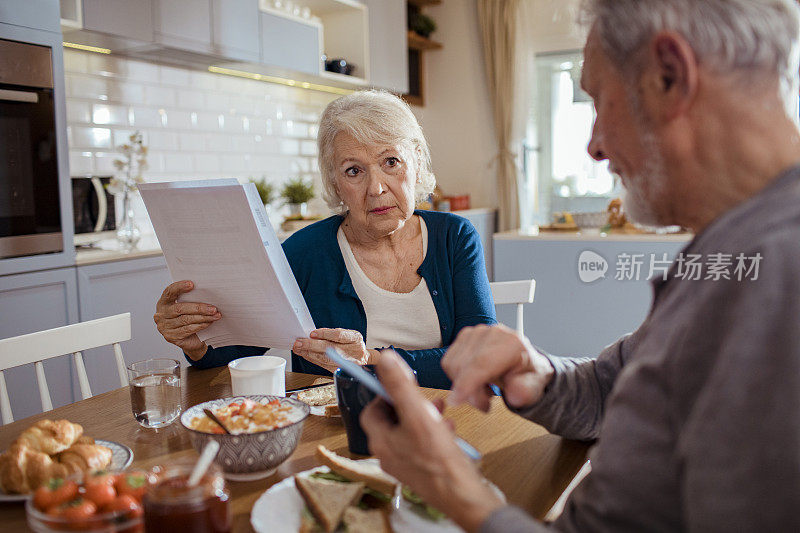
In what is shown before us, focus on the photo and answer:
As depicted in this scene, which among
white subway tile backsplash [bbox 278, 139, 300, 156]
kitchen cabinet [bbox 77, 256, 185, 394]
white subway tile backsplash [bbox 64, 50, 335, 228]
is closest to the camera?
kitchen cabinet [bbox 77, 256, 185, 394]

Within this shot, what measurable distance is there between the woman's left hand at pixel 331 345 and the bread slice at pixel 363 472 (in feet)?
1.38

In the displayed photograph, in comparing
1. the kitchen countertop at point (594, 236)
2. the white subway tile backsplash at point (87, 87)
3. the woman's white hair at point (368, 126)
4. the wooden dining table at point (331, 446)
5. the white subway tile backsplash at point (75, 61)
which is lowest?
the wooden dining table at point (331, 446)

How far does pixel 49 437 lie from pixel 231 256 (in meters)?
0.50

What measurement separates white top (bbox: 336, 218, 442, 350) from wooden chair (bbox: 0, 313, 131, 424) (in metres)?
0.60

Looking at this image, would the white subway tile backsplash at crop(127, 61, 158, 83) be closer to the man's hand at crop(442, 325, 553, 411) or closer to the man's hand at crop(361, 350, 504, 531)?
the man's hand at crop(442, 325, 553, 411)

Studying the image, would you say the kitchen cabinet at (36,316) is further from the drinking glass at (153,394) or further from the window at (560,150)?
the window at (560,150)

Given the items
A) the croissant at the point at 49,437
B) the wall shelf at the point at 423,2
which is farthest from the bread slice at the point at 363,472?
the wall shelf at the point at 423,2

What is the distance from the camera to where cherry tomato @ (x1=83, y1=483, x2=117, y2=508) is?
700 millimetres

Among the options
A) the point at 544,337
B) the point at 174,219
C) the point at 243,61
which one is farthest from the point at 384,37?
the point at 174,219

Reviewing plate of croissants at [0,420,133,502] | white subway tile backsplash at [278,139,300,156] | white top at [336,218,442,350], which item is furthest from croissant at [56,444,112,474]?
white subway tile backsplash at [278,139,300,156]

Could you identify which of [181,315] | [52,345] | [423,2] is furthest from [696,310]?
[423,2]

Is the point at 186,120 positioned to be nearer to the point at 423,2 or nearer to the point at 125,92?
the point at 125,92

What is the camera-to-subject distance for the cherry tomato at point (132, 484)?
0.73m

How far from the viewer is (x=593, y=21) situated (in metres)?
0.77
